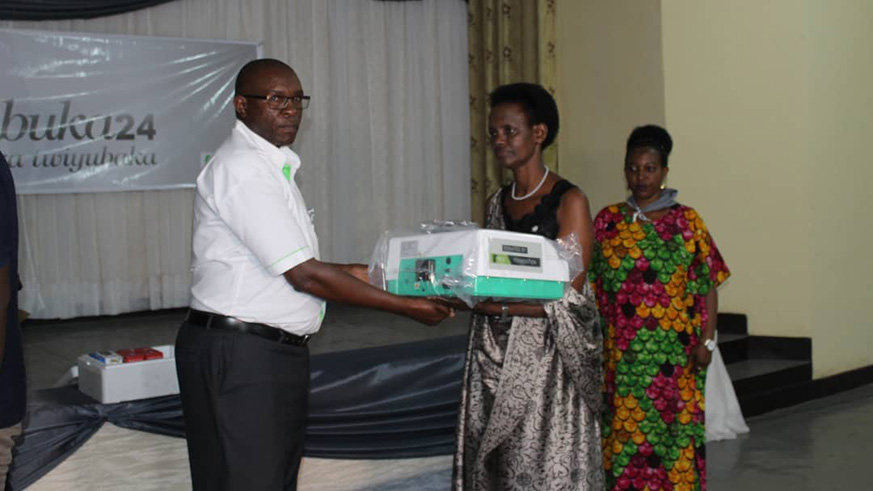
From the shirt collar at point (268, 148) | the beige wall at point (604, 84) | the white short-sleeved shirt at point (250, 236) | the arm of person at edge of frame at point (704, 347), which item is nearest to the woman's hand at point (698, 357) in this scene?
the arm of person at edge of frame at point (704, 347)

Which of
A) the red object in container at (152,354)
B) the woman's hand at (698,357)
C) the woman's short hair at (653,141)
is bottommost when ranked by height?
the red object in container at (152,354)

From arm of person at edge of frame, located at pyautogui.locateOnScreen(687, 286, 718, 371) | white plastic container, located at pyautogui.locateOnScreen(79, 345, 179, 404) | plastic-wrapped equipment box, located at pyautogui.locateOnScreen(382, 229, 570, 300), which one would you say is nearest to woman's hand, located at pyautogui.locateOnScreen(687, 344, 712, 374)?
arm of person at edge of frame, located at pyautogui.locateOnScreen(687, 286, 718, 371)

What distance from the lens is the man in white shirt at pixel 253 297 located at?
1933 mm

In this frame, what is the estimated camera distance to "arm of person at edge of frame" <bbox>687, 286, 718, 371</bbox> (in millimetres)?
3129

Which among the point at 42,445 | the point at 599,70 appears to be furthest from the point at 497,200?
the point at 599,70

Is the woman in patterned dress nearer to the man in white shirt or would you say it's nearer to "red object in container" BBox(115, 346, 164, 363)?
the man in white shirt

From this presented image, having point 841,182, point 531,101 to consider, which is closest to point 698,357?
point 531,101

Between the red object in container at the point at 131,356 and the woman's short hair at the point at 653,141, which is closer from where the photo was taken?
the woman's short hair at the point at 653,141

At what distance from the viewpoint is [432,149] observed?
304 inches

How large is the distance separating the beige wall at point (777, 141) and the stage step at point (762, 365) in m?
0.08

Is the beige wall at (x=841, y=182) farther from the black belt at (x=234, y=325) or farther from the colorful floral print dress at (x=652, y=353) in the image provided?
the black belt at (x=234, y=325)

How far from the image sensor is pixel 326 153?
7160 mm

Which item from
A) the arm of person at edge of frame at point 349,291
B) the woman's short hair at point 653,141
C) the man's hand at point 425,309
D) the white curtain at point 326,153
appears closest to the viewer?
the arm of person at edge of frame at point 349,291

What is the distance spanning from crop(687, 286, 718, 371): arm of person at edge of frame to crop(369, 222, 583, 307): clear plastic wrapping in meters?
1.06
